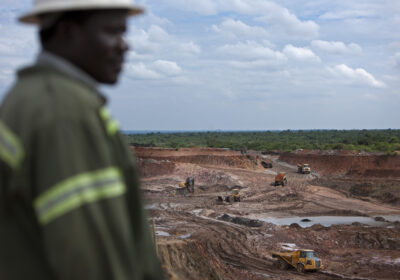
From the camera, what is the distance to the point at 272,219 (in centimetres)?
2923

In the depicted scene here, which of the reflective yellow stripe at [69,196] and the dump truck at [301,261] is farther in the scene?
the dump truck at [301,261]

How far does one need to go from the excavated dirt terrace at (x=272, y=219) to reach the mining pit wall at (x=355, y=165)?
0.09 metres

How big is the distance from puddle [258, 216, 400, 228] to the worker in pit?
27058 millimetres

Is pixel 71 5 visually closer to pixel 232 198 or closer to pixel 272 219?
pixel 272 219

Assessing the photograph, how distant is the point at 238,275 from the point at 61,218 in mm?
17863

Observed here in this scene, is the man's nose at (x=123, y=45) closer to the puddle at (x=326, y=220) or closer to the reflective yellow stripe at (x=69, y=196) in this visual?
the reflective yellow stripe at (x=69, y=196)

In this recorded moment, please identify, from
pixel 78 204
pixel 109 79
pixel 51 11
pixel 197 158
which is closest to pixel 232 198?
pixel 197 158

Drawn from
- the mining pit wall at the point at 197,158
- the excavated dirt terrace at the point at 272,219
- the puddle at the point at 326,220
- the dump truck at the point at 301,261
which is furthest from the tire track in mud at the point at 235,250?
the mining pit wall at the point at 197,158

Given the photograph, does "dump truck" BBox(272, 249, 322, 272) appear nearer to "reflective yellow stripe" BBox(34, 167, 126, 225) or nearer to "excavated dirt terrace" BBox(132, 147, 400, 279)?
"excavated dirt terrace" BBox(132, 147, 400, 279)

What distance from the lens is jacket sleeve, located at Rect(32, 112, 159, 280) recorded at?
109 cm

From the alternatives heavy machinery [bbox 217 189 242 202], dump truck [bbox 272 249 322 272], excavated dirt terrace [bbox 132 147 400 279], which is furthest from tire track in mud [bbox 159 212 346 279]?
heavy machinery [bbox 217 189 242 202]

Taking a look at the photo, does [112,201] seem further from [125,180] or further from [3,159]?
[3,159]

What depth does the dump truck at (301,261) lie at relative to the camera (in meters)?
18.5

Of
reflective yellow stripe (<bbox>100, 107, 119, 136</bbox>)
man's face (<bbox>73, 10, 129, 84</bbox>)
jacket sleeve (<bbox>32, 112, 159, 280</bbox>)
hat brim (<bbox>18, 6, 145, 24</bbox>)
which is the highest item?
hat brim (<bbox>18, 6, 145, 24</bbox>)
